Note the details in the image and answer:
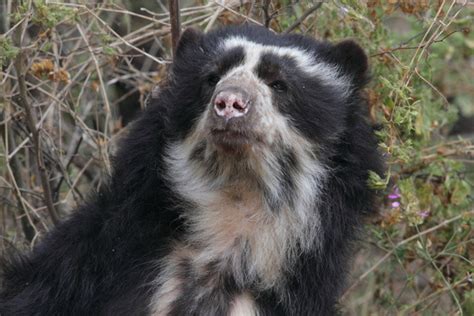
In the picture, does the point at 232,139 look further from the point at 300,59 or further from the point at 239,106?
the point at 300,59

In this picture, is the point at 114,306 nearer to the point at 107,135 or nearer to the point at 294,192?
the point at 294,192

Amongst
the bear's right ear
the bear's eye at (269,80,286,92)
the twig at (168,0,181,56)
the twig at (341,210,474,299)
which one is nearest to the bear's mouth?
the bear's eye at (269,80,286,92)

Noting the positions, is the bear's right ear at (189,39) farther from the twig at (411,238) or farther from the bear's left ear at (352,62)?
the twig at (411,238)

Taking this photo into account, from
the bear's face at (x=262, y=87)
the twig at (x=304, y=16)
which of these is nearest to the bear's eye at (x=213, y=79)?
the bear's face at (x=262, y=87)

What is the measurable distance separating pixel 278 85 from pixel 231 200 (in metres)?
0.60

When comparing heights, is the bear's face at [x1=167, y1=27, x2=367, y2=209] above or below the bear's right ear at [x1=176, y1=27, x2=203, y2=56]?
below

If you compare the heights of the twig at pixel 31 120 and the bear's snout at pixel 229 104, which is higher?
the bear's snout at pixel 229 104

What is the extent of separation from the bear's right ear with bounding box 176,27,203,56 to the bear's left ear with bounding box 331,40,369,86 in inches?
26.8

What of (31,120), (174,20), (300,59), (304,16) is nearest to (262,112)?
(300,59)

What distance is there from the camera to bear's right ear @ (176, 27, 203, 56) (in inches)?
209

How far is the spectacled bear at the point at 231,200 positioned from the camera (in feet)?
16.4

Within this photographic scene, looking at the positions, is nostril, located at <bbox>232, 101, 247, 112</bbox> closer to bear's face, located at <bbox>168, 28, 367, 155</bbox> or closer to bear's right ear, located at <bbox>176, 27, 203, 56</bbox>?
bear's face, located at <bbox>168, 28, 367, 155</bbox>

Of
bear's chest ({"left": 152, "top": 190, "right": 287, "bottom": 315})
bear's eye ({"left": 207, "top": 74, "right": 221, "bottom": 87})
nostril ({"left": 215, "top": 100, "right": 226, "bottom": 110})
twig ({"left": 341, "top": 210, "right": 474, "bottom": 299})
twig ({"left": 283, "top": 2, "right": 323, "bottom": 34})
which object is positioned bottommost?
twig ({"left": 341, "top": 210, "right": 474, "bottom": 299})

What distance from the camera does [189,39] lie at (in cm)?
532
